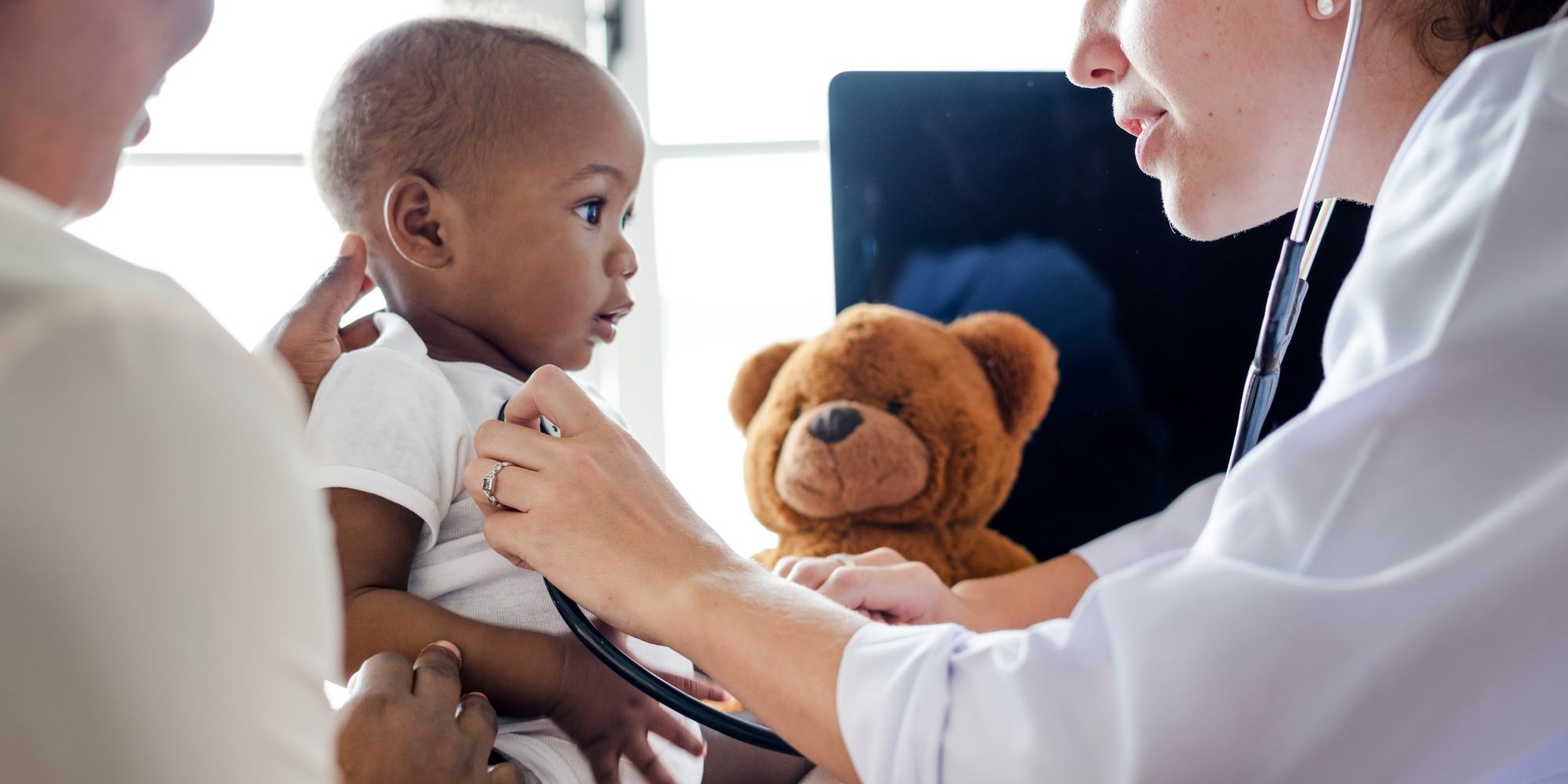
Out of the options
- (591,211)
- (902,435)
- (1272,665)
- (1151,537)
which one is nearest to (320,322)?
(591,211)

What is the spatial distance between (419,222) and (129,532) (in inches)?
31.8

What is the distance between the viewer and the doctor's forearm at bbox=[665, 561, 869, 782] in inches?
26.3

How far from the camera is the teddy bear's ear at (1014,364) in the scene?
1460 millimetres

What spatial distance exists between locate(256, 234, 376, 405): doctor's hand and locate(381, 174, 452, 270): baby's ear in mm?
36

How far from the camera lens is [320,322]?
3.26 ft

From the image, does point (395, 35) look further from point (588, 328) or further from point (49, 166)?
point (49, 166)

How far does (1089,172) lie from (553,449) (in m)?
1.04

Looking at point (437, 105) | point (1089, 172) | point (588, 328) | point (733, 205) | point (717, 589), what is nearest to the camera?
point (717, 589)

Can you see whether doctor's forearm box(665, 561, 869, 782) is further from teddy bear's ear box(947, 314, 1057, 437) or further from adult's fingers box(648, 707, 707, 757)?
teddy bear's ear box(947, 314, 1057, 437)

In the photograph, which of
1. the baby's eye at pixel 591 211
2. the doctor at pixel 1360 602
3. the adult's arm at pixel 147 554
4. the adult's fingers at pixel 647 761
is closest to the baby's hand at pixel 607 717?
the adult's fingers at pixel 647 761

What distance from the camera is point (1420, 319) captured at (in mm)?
583

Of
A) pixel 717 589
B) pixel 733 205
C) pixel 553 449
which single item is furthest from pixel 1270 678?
pixel 733 205

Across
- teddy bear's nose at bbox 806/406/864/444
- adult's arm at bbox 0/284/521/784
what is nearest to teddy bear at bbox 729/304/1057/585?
teddy bear's nose at bbox 806/406/864/444

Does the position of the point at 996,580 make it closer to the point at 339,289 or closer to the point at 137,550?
the point at 339,289
